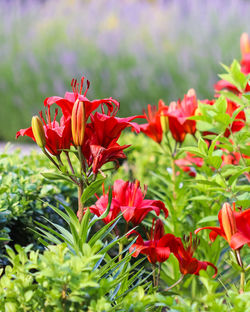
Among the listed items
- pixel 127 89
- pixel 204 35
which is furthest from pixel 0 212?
pixel 204 35

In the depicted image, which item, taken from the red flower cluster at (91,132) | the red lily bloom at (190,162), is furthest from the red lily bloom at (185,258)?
the red lily bloom at (190,162)

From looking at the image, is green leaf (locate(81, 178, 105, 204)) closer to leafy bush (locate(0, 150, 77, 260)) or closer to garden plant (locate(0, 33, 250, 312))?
garden plant (locate(0, 33, 250, 312))

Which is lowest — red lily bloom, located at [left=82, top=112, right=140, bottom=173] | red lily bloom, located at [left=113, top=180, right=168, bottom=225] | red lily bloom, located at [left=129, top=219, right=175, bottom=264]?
red lily bloom, located at [left=129, top=219, right=175, bottom=264]

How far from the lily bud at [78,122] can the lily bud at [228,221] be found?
35 cm

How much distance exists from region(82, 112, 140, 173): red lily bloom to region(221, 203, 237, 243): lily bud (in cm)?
26

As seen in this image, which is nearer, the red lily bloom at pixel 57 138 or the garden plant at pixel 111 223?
the garden plant at pixel 111 223

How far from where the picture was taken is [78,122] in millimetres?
1052

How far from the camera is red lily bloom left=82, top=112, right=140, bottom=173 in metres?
1.12

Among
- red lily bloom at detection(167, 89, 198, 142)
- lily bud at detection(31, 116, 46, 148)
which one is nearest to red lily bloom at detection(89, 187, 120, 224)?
lily bud at detection(31, 116, 46, 148)

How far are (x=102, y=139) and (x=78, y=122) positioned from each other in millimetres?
111

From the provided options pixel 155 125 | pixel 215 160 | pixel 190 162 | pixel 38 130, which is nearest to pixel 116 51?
pixel 190 162

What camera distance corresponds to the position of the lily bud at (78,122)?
1046 mm

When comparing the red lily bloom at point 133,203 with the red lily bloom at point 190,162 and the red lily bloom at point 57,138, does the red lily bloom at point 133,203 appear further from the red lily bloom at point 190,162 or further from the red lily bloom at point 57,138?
the red lily bloom at point 190,162

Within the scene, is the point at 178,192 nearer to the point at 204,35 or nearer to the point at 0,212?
the point at 0,212
